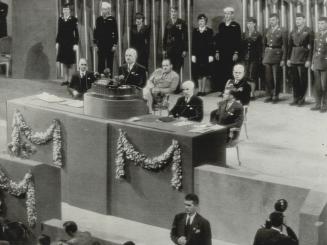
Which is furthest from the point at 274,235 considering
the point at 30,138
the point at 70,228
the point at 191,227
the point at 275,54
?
the point at 275,54

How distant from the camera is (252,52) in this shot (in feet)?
54.8

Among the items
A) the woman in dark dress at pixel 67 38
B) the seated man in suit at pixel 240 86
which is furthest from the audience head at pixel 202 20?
the seated man in suit at pixel 240 86

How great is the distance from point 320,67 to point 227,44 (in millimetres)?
1997

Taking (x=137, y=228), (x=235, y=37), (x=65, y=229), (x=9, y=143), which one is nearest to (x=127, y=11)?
(x=235, y=37)

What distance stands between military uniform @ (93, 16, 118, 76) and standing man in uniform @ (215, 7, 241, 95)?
214 cm

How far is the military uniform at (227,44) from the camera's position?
54.7 feet

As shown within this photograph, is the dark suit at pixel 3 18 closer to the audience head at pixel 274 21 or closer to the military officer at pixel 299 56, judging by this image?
the audience head at pixel 274 21

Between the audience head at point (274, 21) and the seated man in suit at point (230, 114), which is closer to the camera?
the seated man in suit at point (230, 114)

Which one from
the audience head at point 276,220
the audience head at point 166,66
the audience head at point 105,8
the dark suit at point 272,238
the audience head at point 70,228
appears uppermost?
the audience head at point 105,8

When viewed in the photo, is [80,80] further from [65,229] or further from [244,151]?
[65,229]

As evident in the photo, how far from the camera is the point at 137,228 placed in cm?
1191

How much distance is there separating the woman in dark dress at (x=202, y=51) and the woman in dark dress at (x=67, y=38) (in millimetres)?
2572

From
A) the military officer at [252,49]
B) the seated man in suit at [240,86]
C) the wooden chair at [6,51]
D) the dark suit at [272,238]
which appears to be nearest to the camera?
the dark suit at [272,238]

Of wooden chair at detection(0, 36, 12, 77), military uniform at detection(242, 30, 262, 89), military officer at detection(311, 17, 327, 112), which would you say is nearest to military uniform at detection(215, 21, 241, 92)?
military uniform at detection(242, 30, 262, 89)
